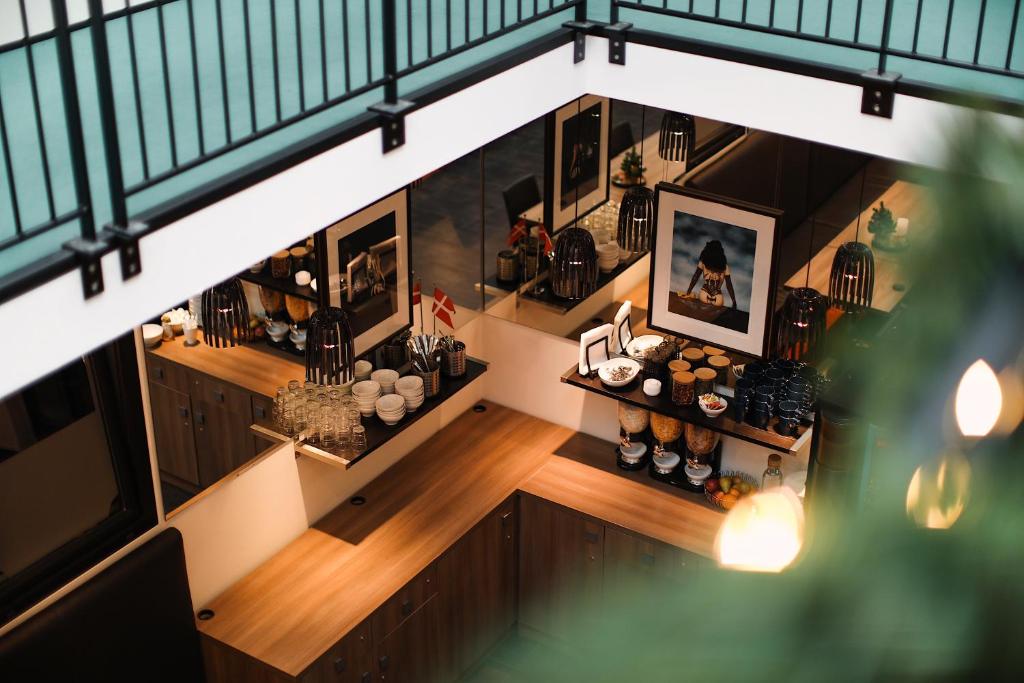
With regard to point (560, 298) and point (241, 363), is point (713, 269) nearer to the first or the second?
point (560, 298)

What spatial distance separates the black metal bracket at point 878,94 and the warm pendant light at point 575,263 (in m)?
2.29

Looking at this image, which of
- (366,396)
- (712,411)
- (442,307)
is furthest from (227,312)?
(712,411)

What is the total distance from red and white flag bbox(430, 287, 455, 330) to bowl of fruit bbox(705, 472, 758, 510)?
1614 mm

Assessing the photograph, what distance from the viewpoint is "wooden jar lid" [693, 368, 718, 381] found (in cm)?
613

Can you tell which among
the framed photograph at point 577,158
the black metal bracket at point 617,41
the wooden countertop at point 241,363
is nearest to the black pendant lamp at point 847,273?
the black metal bracket at point 617,41

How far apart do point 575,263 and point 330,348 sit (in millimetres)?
1844

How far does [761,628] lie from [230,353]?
20.0 feet

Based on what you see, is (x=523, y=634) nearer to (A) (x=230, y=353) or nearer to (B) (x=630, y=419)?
(B) (x=630, y=419)

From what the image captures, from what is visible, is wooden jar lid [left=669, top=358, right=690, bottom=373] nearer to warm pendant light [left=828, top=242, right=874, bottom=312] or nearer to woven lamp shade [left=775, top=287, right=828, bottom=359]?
woven lamp shade [left=775, top=287, right=828, bottom=359]

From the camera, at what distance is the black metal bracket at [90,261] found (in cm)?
298

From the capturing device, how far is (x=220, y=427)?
6172 millimetres

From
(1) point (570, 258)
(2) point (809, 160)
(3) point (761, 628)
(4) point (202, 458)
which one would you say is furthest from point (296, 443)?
(3) point (761, 628)

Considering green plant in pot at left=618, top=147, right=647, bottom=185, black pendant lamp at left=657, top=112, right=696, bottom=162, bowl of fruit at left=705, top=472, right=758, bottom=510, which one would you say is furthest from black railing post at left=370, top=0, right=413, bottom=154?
green plant in pot at left=618, top=147, right=647, bottom=185

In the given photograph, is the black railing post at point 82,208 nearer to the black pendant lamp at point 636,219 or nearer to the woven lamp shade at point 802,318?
the woven lamp shade at point 802,318
